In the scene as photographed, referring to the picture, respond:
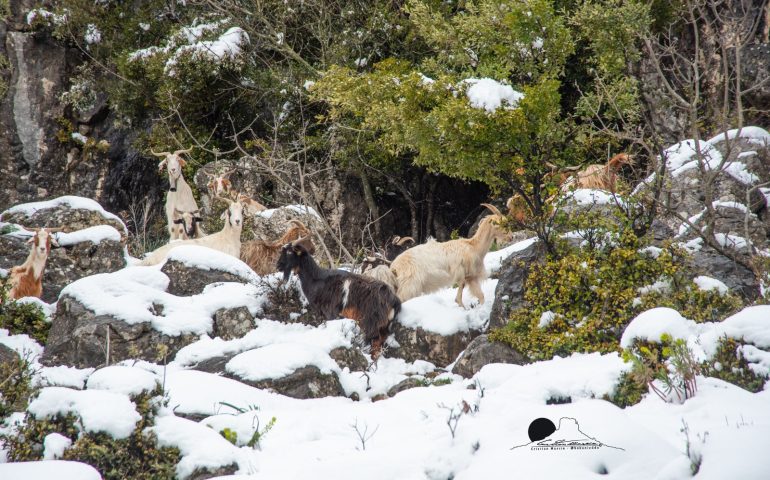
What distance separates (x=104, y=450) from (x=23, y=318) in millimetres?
5641

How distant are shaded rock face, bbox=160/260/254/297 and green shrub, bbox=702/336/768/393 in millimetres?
6551

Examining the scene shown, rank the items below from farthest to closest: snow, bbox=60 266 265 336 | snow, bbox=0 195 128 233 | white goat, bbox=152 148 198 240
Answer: white goat, bbox=152 148 198 240 → snow, bbox=0 195 128 233 → snow, bbox=60 266 265 336

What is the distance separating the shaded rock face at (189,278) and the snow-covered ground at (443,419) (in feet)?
6.70

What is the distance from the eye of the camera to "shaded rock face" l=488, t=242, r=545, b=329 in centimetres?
834

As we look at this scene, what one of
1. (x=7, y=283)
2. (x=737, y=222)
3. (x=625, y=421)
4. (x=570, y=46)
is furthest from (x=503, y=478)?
(x=570, y=46)

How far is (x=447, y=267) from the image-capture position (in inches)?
385

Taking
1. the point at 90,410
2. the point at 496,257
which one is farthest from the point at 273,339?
the point at 496,257

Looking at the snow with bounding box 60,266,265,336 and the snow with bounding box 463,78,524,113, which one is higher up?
the snow with bounding box 463,78,524,113

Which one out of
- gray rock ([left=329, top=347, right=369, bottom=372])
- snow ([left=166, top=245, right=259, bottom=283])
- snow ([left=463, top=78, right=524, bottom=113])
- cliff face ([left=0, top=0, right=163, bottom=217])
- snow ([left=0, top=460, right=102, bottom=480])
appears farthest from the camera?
cliff face ([left=0, top=0, right=163, bottom=217])

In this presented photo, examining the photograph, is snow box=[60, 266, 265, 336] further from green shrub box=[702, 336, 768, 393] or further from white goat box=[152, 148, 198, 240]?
green shrub box=[702, 336, 768, 393]

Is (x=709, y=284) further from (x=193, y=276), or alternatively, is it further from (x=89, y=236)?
(x=89, y=236)

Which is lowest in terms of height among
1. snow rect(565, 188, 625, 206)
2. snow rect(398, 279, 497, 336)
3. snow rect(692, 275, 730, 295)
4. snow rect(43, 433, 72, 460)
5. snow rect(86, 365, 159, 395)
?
snow rect(398, 279, 497, 336)

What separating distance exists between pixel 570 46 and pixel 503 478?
1051 cm

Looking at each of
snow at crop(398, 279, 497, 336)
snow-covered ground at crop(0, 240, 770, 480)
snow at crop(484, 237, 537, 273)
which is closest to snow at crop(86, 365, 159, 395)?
snow-covered ground at crop(0, 240, 770, 480)
